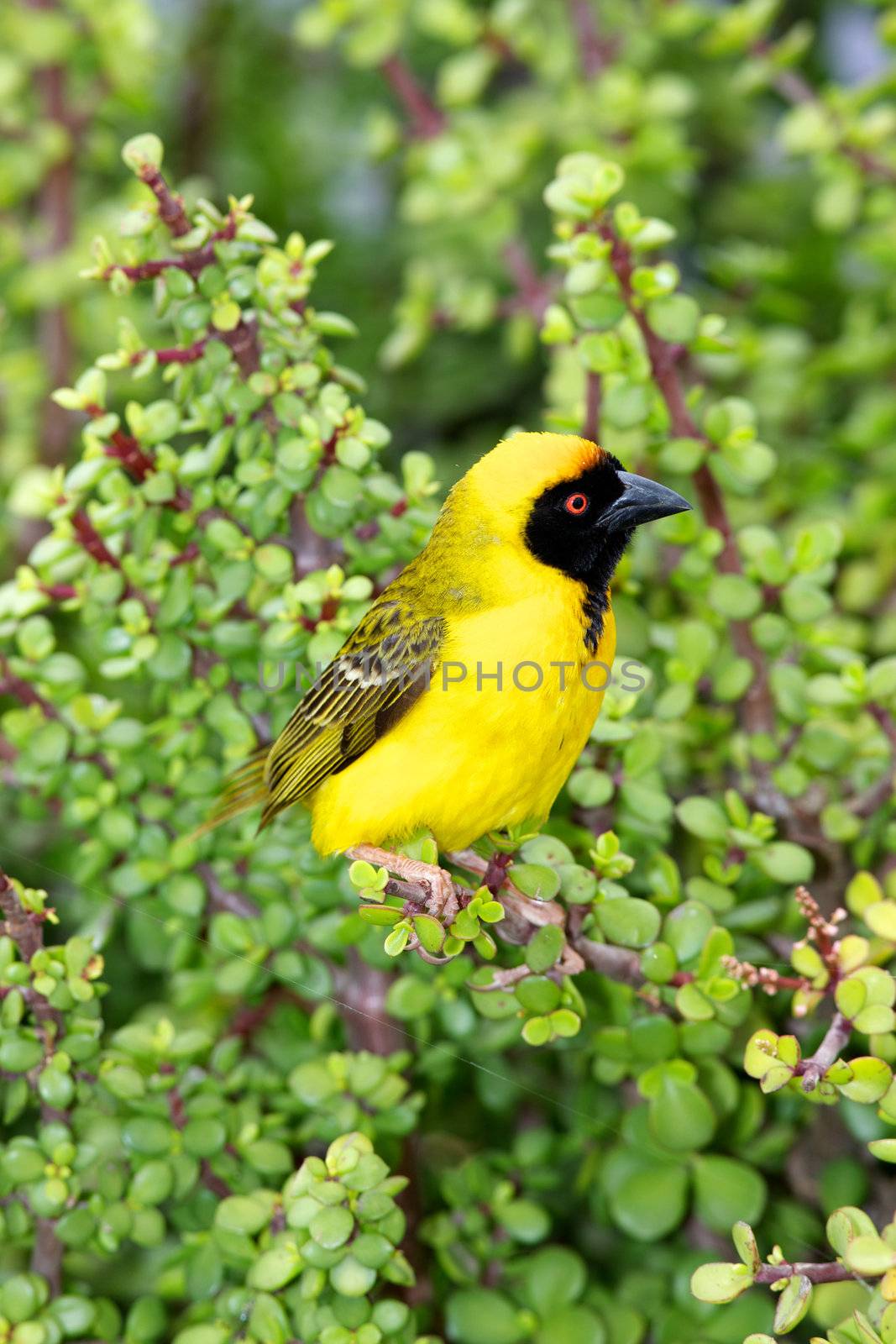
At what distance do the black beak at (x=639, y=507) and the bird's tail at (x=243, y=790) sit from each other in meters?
0.38

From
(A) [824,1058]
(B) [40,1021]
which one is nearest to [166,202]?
(B) [40,1021]

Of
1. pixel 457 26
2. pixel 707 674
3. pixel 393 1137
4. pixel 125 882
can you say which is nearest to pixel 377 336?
pixel 457 26

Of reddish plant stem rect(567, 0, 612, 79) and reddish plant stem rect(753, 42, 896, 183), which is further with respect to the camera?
reddish plant stem rect(567, 0, 612, 79)

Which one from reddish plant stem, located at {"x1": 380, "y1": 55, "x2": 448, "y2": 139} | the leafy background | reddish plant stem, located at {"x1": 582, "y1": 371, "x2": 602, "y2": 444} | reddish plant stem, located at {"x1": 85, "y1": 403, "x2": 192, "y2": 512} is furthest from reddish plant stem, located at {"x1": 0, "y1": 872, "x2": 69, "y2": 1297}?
reddish plant stem, located at {"x1": 380, "y1": 55, "x2": 448, "y2": 139}

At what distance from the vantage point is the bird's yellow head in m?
1.17

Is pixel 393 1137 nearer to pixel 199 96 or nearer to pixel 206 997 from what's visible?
pixel 206 997

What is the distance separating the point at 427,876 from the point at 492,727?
0.42 ft

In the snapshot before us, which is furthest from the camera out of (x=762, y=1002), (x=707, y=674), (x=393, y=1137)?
(x=707, y=674)

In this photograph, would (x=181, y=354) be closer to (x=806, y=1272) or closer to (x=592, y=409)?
(x=592, y=409)

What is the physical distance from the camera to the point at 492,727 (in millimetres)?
1072

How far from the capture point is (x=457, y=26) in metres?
1.73

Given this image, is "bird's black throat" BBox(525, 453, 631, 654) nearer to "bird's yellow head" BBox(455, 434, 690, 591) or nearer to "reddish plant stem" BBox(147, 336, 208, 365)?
"bird's yellow head" BBox(455, 434, 690, 591)

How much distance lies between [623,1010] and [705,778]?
340 millimetres

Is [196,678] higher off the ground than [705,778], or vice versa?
[196,678]
